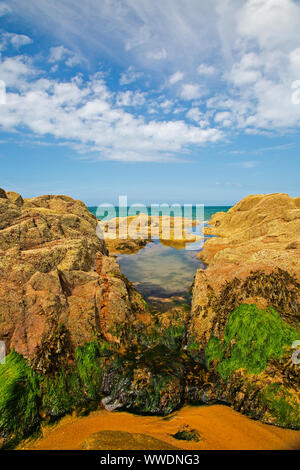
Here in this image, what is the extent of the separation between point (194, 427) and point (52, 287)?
7465 mm

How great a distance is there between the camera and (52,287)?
391 inches

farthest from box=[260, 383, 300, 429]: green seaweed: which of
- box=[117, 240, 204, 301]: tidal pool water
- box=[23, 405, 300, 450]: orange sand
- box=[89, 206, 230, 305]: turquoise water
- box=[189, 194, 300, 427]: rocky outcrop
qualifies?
box=[117, 240, 204, 301]: tidal pool water

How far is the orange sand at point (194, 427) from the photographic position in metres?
5.67

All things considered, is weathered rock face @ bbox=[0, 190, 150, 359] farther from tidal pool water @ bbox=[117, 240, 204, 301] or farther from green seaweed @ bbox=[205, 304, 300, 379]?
tidal pool water @ bbox=[117, 240, 204, 301]

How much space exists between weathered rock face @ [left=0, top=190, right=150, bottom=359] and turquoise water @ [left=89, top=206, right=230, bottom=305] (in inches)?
218

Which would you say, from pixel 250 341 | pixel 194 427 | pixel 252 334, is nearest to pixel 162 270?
pixel 252 334

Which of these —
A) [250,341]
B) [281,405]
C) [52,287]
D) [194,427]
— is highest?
[52,287]

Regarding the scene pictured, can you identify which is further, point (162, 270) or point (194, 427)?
point (162, 270)

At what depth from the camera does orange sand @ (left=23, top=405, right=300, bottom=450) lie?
5668 millimetres

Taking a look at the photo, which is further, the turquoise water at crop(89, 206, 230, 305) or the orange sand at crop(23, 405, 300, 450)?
the turquoise water at crop(89, 206, 230, 305)

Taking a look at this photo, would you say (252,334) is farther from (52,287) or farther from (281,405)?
(52,287)

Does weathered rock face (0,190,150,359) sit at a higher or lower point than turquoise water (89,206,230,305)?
higher

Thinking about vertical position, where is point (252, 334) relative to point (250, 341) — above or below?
above
